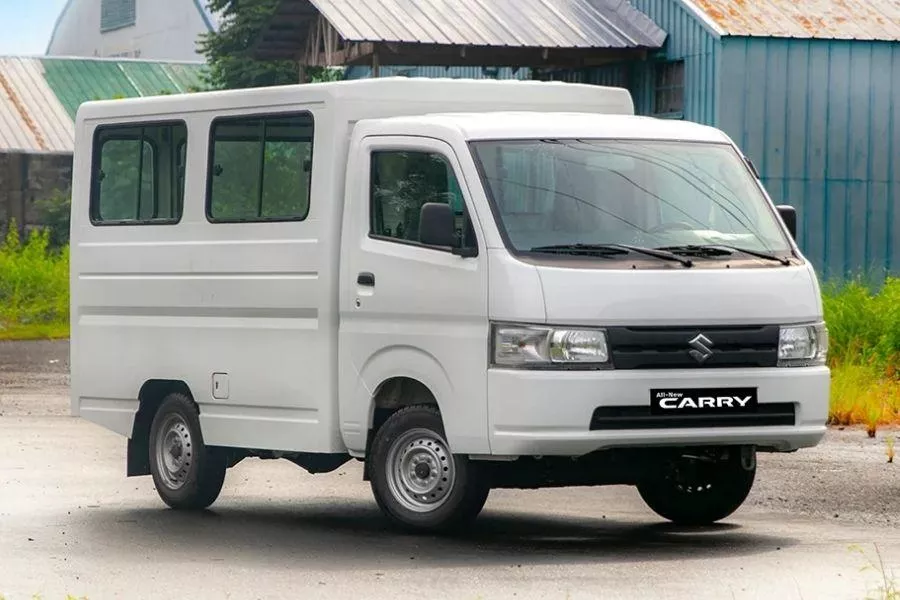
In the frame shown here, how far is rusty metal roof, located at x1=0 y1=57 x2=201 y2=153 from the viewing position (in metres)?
42.5

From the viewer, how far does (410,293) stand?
36.8ft

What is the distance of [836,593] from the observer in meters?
9.23

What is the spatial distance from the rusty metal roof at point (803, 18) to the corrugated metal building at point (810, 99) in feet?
0.06

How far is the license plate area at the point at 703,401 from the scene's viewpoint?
10672 mm

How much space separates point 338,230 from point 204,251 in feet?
4.17

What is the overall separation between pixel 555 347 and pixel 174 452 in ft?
11.6

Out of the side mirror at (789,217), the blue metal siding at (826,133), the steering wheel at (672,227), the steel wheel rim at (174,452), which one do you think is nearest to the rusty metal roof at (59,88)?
the blue metal siding at (826,133)

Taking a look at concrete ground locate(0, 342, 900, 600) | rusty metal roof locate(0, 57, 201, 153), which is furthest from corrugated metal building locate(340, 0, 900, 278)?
rusty metal roof locate(0, 57, 201, 153)

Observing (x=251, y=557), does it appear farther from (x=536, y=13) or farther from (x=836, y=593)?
(x=536, y=13)

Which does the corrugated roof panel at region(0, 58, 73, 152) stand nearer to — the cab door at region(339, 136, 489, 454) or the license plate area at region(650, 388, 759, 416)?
the cab door at region(339, 136, 489, 454)

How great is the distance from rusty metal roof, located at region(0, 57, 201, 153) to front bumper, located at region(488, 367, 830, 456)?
32208 mm

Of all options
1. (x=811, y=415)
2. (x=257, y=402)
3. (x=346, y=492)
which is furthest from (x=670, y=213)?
(x=346, y=492)

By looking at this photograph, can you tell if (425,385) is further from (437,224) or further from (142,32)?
(142,32)

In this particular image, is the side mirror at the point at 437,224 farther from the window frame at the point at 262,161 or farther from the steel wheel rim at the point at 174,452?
the steel wheel rim at the point at 174,452
